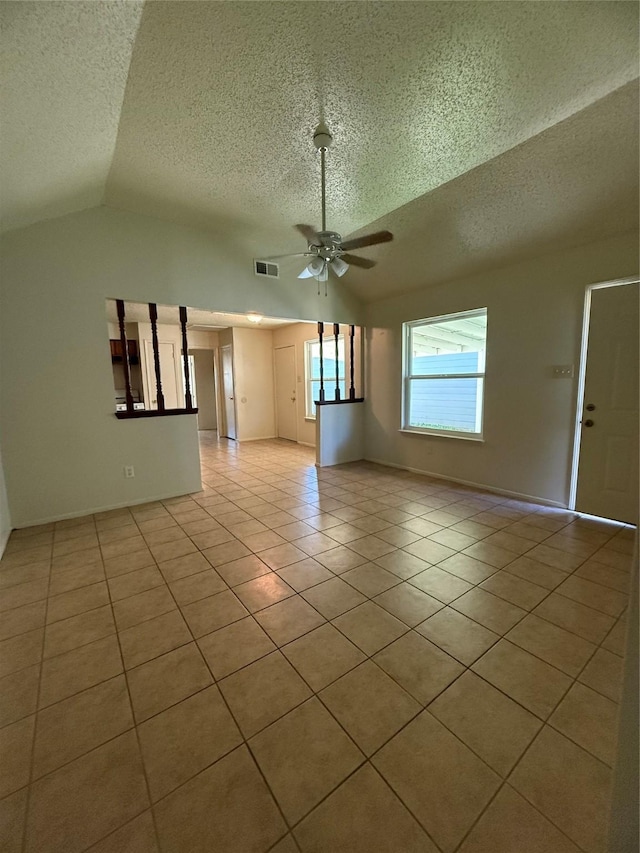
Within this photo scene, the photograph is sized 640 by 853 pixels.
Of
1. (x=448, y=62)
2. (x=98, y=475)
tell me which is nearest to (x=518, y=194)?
(x=448, y=62)

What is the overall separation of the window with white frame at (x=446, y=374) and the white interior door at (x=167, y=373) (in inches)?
176

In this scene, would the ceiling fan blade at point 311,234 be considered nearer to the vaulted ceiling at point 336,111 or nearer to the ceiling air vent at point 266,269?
the vaulted ceiling at point 336,111

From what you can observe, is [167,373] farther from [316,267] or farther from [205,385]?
[316,267]

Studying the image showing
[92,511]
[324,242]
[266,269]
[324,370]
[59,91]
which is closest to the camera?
[59,91]

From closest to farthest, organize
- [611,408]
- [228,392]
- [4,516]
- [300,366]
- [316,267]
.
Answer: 1. [316,267]
2. [4,516]
3. [611,408]
4. [300,366]
5. [228,392]

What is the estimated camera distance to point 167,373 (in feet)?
21.6

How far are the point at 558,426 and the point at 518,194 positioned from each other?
7.02 feet

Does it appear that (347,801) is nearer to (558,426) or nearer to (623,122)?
(558,426)

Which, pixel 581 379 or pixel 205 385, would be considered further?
pixel 205 385

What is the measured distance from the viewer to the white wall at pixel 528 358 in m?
3.21

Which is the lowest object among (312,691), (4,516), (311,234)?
(312,691)

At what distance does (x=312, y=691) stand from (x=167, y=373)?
625 cm

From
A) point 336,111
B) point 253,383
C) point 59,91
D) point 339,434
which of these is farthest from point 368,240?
point 253,383

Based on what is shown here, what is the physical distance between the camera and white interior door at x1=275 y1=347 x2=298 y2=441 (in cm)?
709
